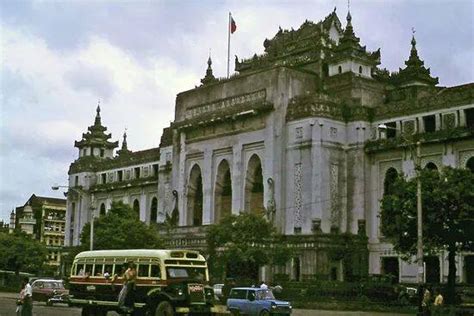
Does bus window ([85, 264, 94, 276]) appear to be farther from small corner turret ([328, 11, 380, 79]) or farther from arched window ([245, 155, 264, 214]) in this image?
small corner turret ([328, 11, 380, 79])

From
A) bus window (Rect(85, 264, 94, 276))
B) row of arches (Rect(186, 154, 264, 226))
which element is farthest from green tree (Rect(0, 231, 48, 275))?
bus window (Rect(85, 264, 94, 276))

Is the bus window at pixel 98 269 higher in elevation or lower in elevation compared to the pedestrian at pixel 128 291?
higher

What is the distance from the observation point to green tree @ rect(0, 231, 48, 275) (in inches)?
3366

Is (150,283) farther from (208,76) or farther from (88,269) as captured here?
(208,76)

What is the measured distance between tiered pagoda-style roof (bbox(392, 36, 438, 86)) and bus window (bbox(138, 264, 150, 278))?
1885 inches

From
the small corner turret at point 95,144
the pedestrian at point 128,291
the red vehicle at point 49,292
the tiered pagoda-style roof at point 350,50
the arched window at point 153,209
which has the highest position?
the tiered pagoda-style roof at point 350,50

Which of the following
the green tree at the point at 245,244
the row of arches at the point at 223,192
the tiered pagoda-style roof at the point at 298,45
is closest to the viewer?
the green tree at the point at 245,244

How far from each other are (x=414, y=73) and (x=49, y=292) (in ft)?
131

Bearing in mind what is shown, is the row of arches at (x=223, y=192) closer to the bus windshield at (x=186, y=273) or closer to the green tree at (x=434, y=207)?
the green tree at (x=434, y=207)

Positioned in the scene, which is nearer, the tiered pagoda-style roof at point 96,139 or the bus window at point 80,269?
the bus window at point 80,269

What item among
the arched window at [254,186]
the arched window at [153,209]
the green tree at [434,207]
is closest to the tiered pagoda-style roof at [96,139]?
the arched window at [153,209]

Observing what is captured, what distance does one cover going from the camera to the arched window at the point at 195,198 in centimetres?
7538

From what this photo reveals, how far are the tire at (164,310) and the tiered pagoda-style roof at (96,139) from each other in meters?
80.9

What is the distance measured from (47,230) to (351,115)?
299 ft
